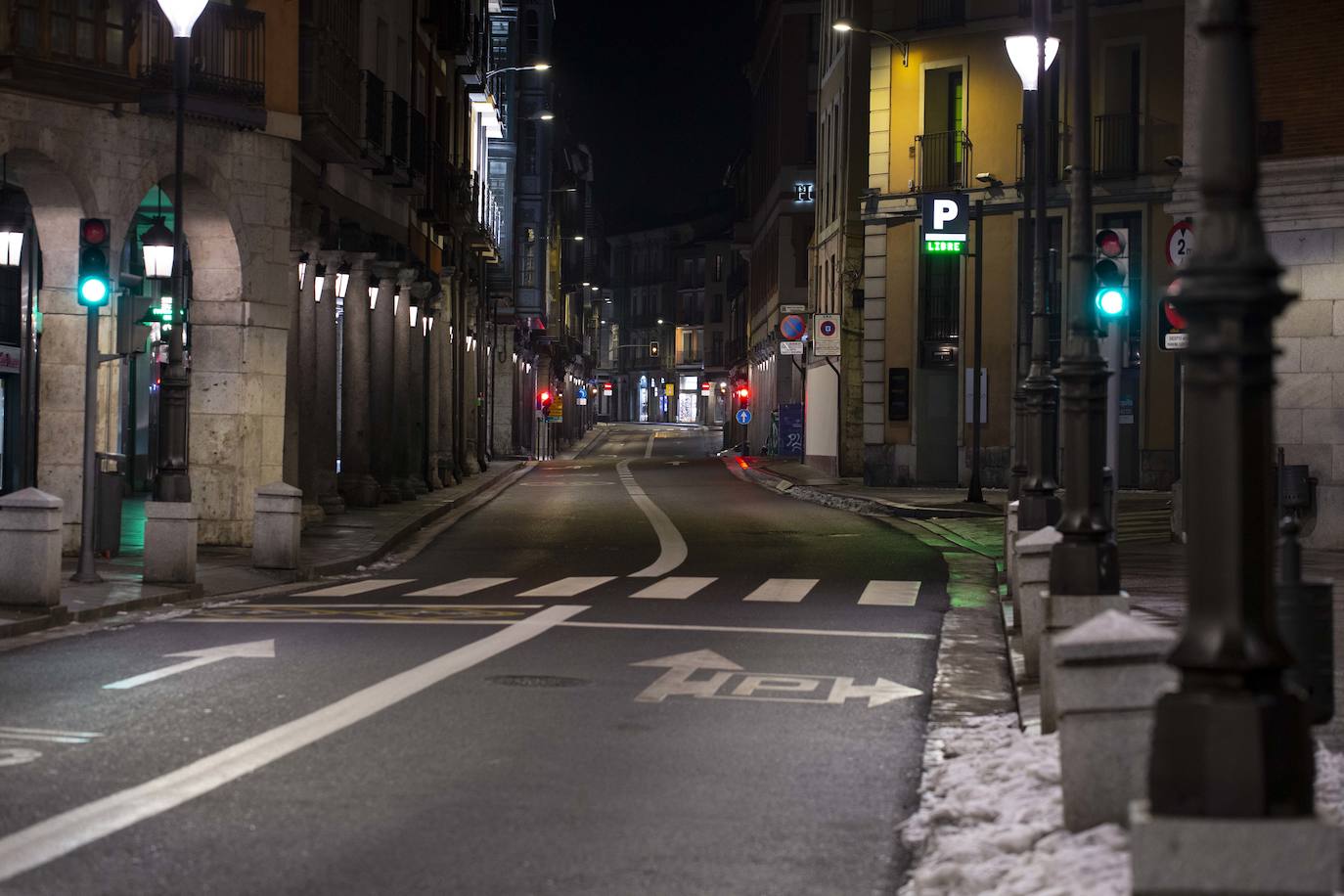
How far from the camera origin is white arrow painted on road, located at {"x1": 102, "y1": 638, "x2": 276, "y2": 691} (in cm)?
1102

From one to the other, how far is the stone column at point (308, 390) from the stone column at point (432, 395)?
9.55 metres

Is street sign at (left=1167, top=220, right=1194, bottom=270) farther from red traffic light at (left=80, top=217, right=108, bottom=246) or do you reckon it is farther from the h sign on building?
the h sign on building

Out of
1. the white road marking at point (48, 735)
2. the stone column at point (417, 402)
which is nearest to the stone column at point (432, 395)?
the stone column at point (417, 402)

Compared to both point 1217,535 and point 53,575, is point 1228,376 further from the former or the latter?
point 53,575

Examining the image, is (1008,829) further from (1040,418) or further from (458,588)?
(458,588)

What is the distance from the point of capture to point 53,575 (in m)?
14.6

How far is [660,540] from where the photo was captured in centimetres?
2623

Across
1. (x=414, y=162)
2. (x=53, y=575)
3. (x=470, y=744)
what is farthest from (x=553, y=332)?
(x=470, y=744)

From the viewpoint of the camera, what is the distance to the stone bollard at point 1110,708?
6199mm

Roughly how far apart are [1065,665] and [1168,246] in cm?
1285

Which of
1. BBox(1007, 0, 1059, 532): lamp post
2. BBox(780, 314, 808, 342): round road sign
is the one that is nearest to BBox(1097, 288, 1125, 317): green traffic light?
BBox(1007, 0, 1059, 532): lamp post

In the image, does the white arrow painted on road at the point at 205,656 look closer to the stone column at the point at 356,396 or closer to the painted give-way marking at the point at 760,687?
the painted give-way marking at the point at 760,687

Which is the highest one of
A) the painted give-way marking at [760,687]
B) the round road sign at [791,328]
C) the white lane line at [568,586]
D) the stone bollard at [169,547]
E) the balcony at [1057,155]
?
the balcony at [1057,155]

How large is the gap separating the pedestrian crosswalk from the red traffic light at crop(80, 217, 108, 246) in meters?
3.94
